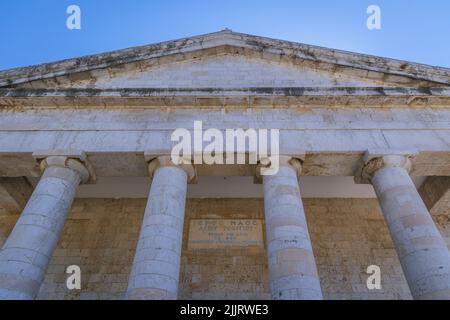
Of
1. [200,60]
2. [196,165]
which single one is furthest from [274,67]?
[196,165]

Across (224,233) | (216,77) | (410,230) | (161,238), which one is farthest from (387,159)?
(161,238)

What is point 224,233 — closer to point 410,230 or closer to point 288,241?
point 288,241

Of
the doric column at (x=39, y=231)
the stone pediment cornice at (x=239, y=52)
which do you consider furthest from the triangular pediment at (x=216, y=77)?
the doric column at (x=39, y=231)

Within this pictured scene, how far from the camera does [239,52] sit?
11.8m

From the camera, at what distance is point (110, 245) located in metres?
11.8

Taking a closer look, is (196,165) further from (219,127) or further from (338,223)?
(338,223)

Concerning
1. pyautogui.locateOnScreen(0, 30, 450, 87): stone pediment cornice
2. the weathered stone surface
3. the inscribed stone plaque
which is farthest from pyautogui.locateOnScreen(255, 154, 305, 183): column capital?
the weathered stone surface

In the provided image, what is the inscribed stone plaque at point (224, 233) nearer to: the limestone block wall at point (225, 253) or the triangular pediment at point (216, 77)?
the limestone block wall at point (225, 253)

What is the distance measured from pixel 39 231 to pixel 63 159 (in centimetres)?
204

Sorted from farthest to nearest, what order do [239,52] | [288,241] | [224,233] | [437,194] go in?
[224,233], [239,52], [437,194], [288,241]

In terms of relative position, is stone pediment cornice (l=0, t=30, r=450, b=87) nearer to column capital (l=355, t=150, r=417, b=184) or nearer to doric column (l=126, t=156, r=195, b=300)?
column capital (l=355, t=150, r=417, b=184)

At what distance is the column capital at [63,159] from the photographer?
29.8 ft
